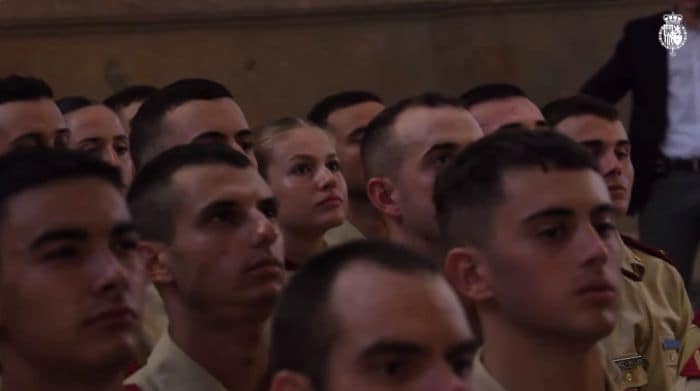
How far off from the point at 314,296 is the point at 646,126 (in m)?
4.20

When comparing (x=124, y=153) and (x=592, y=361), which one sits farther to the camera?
(x=124, y=153)

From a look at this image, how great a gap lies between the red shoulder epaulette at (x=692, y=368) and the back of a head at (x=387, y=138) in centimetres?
98

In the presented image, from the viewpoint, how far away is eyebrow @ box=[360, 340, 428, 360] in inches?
106

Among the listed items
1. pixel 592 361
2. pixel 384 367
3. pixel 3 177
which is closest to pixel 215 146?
pixel 3 177

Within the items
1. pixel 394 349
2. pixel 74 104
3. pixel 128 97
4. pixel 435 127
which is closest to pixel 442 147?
pixel 435 127

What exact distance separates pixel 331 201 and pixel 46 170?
1838mm

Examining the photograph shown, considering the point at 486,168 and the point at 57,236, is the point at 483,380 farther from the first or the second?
the point at 57,236

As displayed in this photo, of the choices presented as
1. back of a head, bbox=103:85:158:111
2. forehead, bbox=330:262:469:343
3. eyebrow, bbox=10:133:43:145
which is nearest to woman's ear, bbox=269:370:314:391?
forehead, bbox=330:262:469:343

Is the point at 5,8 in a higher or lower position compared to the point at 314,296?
higher

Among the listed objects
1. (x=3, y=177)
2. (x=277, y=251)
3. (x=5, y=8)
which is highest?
(x=5, y=8)

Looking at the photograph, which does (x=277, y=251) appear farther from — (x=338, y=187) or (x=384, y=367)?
(x=338, y=187)

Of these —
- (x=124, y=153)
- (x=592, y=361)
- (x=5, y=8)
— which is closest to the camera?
(x=592, y=361)

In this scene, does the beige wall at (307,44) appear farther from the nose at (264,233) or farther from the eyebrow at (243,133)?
the nose at (264,233)

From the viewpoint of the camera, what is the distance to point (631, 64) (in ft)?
22.8
